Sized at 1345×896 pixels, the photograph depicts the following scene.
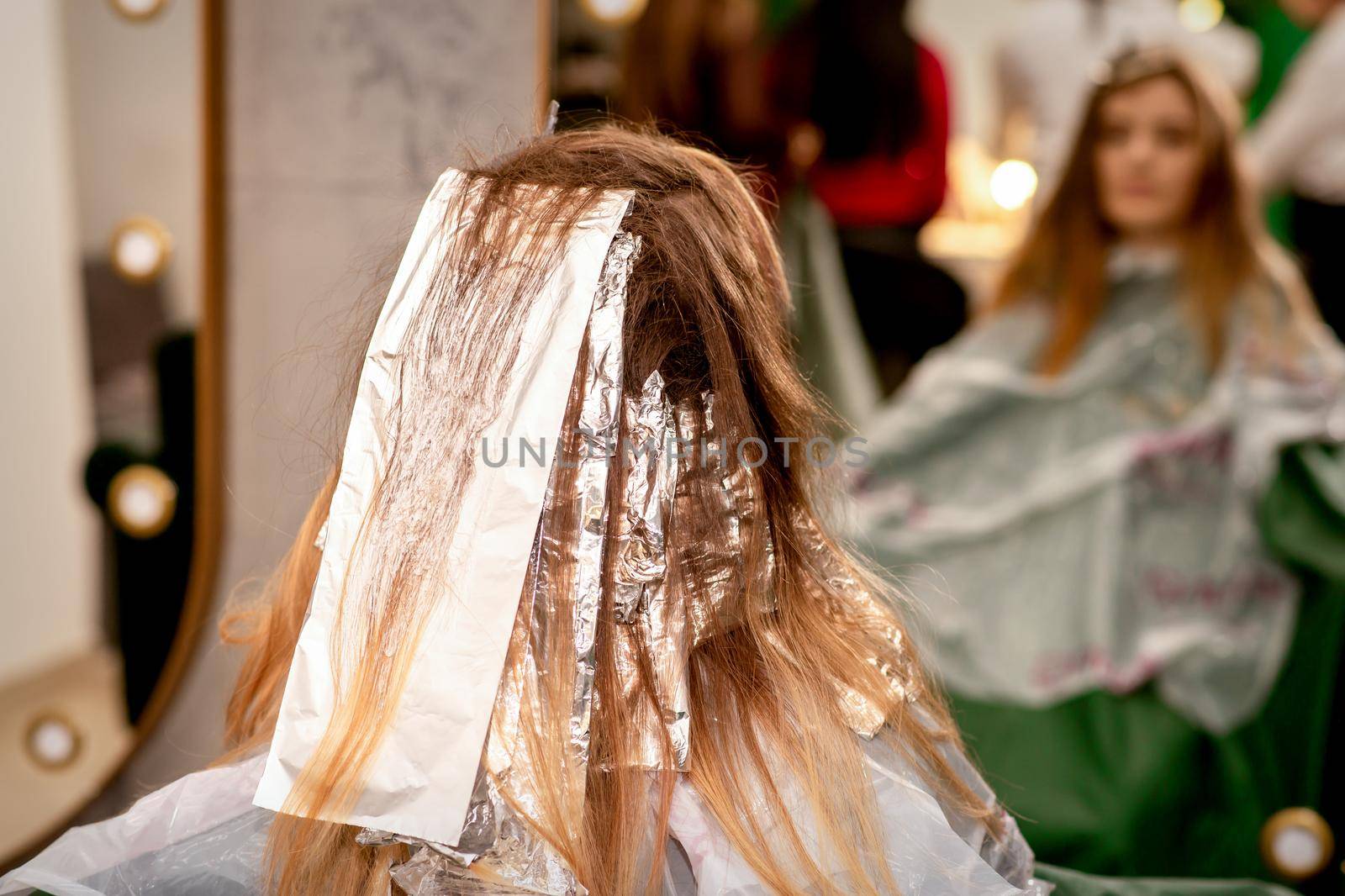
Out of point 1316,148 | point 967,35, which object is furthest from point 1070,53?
point 1316,148

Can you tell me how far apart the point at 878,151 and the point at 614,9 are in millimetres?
609

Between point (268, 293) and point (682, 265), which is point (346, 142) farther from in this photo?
point (682, 265)

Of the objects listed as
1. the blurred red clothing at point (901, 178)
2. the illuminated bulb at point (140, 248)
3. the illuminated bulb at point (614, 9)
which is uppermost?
the illuminated bulb at point (614, 9)

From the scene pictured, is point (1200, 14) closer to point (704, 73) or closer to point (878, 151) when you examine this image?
point (878, 151)

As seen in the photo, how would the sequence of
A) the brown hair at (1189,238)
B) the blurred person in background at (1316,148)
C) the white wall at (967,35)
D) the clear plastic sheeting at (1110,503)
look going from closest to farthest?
the clear plastic sheeting at (1110,503) < the brown hair at (1189,238) < the blurred person in background at (1316,148) < the white wall at (967,35)

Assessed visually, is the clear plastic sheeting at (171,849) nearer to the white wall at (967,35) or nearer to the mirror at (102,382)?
the mirror at (102,382)

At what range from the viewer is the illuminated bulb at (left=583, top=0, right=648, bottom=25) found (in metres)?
1.19

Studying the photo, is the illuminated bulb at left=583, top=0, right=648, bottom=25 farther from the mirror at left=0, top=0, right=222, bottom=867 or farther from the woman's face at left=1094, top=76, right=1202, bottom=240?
the woman's face at left=1094, top=76, right=1202, bottom=240

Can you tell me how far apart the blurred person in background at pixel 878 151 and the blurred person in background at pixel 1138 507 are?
0.14 metres

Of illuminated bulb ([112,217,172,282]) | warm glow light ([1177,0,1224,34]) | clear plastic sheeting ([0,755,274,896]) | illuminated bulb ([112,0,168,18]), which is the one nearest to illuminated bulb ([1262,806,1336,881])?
clear plastic sheeting ([0,755,274,896])

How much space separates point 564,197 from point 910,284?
129 centimetres

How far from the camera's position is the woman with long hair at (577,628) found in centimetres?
49

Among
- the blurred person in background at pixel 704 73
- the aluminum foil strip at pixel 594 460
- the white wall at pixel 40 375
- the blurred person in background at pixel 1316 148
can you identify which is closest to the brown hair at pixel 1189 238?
the blurred person in background at pixel 1316 148

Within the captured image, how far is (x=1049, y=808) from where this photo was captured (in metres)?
1.11
